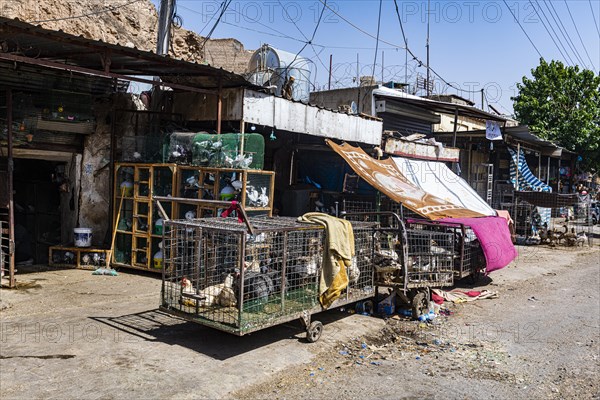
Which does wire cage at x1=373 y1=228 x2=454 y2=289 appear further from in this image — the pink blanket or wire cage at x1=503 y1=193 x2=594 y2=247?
wire cage at x1=503 y1=193 x2=594 y2=247

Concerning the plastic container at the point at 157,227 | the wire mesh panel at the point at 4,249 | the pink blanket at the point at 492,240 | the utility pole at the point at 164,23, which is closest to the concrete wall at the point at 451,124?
the pink blanket at the point at 492,240

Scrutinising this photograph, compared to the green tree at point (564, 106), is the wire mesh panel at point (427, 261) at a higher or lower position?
lower

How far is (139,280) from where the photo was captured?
9.66 meters

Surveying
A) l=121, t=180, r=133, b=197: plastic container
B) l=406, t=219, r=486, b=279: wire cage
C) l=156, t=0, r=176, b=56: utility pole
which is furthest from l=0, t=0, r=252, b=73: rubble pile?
l=406, t=219, r=486, b=279: wire cage

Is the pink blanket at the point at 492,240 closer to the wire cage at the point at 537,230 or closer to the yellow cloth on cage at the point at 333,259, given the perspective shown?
the yellow cloth on cage at the point at 333,259

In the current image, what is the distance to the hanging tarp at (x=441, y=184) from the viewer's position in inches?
472

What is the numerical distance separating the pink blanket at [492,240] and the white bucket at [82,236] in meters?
7.15

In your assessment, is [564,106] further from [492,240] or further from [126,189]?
[126,189]

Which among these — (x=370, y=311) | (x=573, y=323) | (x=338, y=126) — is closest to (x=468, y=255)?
(x=573, y=323)

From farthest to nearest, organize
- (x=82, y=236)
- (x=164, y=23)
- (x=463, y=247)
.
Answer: (x=164, y=23), (x=82, y=236), (x=463, y=247)

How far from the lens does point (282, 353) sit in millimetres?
6094

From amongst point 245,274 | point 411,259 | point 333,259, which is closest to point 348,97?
point 411,259

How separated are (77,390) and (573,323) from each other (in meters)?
7.25

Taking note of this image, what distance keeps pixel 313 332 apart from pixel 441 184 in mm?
7534
